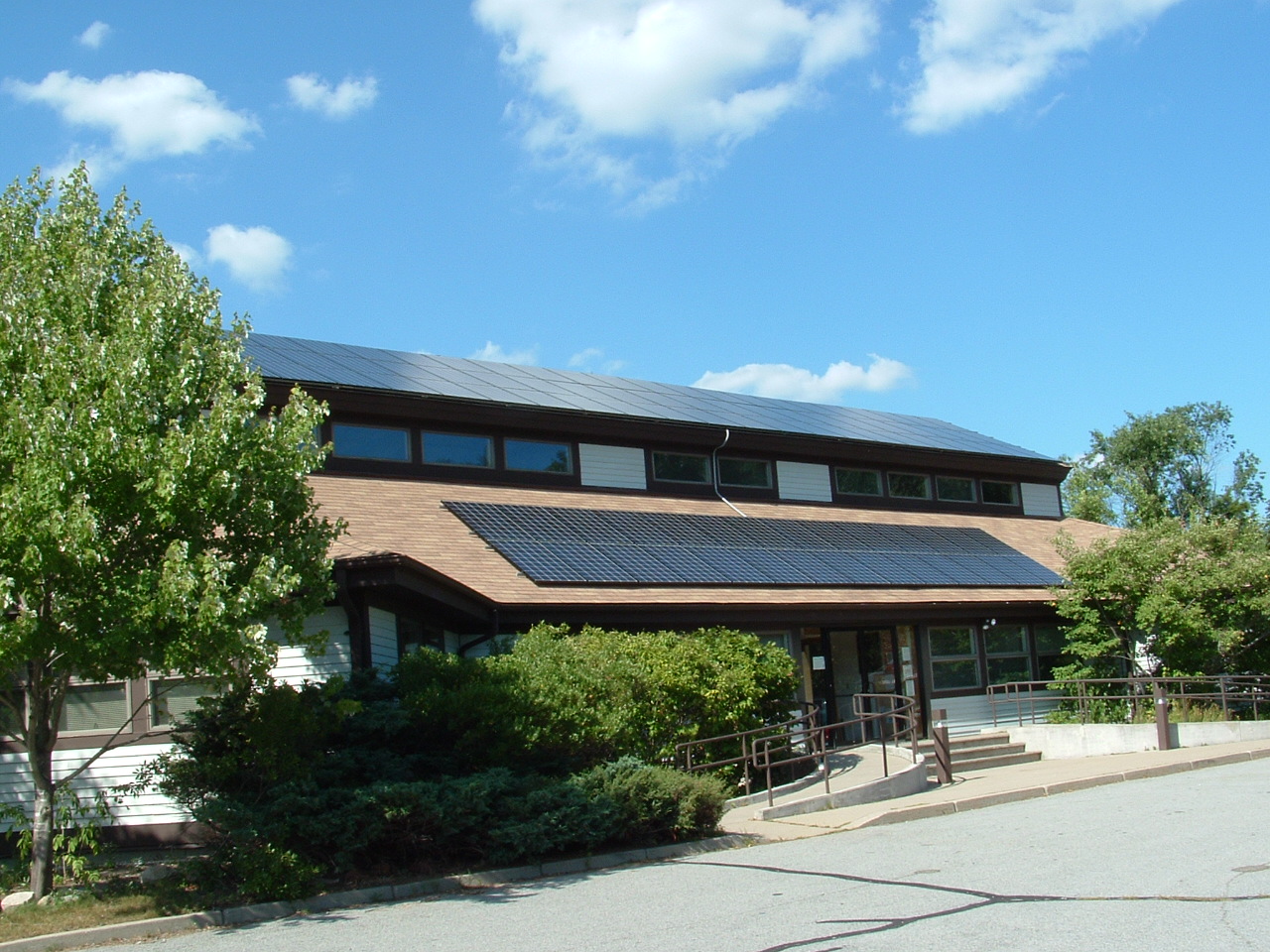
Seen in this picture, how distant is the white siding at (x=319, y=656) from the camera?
45.6 feet

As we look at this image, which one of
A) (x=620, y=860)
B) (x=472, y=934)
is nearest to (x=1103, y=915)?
(x=472, y=934)

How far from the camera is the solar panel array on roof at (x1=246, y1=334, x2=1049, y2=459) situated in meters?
20.9

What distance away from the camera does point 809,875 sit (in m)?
10.1

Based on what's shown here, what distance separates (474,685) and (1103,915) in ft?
22.7

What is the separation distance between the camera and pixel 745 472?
24.7 metres

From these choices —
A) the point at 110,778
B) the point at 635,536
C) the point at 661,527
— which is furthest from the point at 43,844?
the point at 661,527

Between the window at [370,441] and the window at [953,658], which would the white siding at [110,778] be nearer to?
the window at [370,441]

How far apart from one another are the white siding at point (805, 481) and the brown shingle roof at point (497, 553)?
40cm

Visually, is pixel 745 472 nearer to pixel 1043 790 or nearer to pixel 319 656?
pixel 1043 790

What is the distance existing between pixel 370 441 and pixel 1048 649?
13627mm

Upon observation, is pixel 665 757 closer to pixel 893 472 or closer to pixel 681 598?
pixel 681 598

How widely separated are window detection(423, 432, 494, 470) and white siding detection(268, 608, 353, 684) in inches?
257

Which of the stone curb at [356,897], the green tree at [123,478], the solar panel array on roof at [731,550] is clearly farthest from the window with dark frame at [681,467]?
the green tree at [123,478]

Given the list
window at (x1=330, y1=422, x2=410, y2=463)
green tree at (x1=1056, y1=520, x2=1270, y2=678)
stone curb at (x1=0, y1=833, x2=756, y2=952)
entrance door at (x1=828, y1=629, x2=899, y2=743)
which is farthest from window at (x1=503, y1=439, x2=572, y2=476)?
stone curb at (x1=0, y1=833, x2=756, y2=952)
